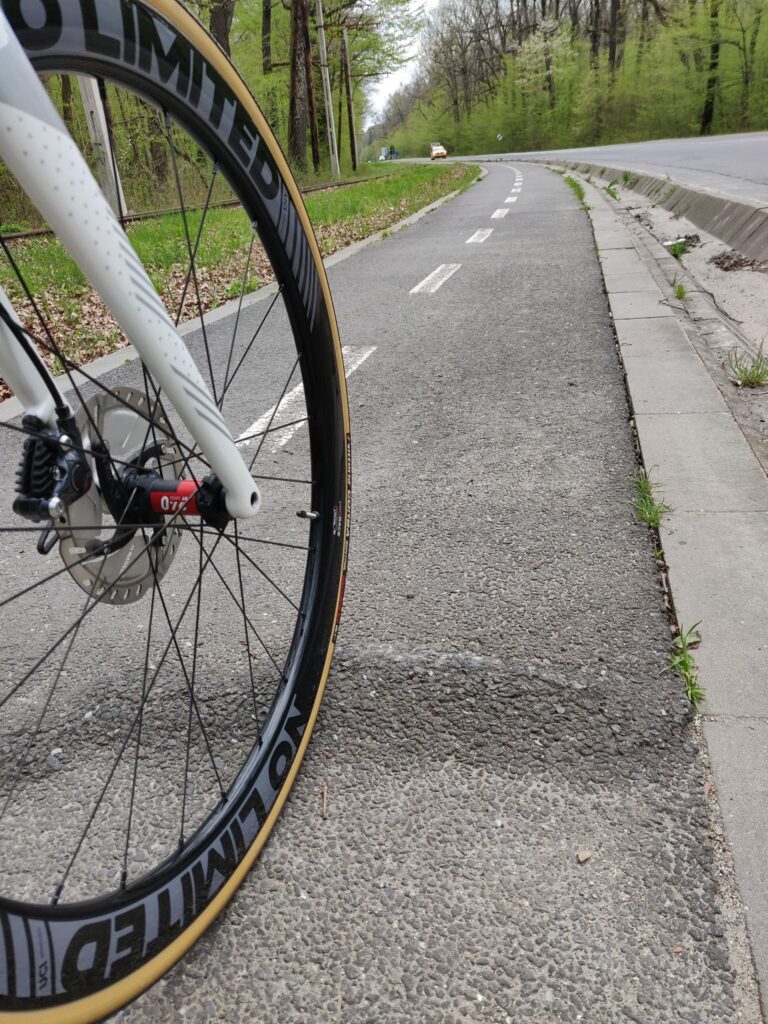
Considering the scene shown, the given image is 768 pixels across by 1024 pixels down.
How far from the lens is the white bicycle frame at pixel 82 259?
915mm

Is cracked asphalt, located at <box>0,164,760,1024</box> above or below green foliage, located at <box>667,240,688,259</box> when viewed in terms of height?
below

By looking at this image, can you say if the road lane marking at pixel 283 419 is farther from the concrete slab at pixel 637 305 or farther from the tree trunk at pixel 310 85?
the tree trunk at pixel 310 85

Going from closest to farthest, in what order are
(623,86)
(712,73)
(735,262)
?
(735,262)
(712,73)
(623,86)

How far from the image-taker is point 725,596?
2.23 m

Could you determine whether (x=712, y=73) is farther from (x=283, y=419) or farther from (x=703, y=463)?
(x=703, y=463)

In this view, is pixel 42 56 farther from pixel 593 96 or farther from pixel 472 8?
pixel 472 8

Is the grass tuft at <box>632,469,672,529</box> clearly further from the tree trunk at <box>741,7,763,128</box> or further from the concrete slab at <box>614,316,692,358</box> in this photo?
the tree trunk at <box>741,7,763,128</box>

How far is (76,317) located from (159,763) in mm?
5293

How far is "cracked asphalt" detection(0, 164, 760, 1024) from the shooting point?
1.31 meters

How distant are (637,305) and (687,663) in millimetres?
4386

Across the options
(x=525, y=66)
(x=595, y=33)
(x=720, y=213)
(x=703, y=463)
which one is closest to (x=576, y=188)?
(x=720, y=213)

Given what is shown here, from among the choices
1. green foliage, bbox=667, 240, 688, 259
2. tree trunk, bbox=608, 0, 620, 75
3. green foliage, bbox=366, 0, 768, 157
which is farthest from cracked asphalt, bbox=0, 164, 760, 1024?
tree trunk, bbox=608, 0, 620, 75

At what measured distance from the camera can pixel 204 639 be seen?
2.31m

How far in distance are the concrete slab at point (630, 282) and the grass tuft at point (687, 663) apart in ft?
15.4
